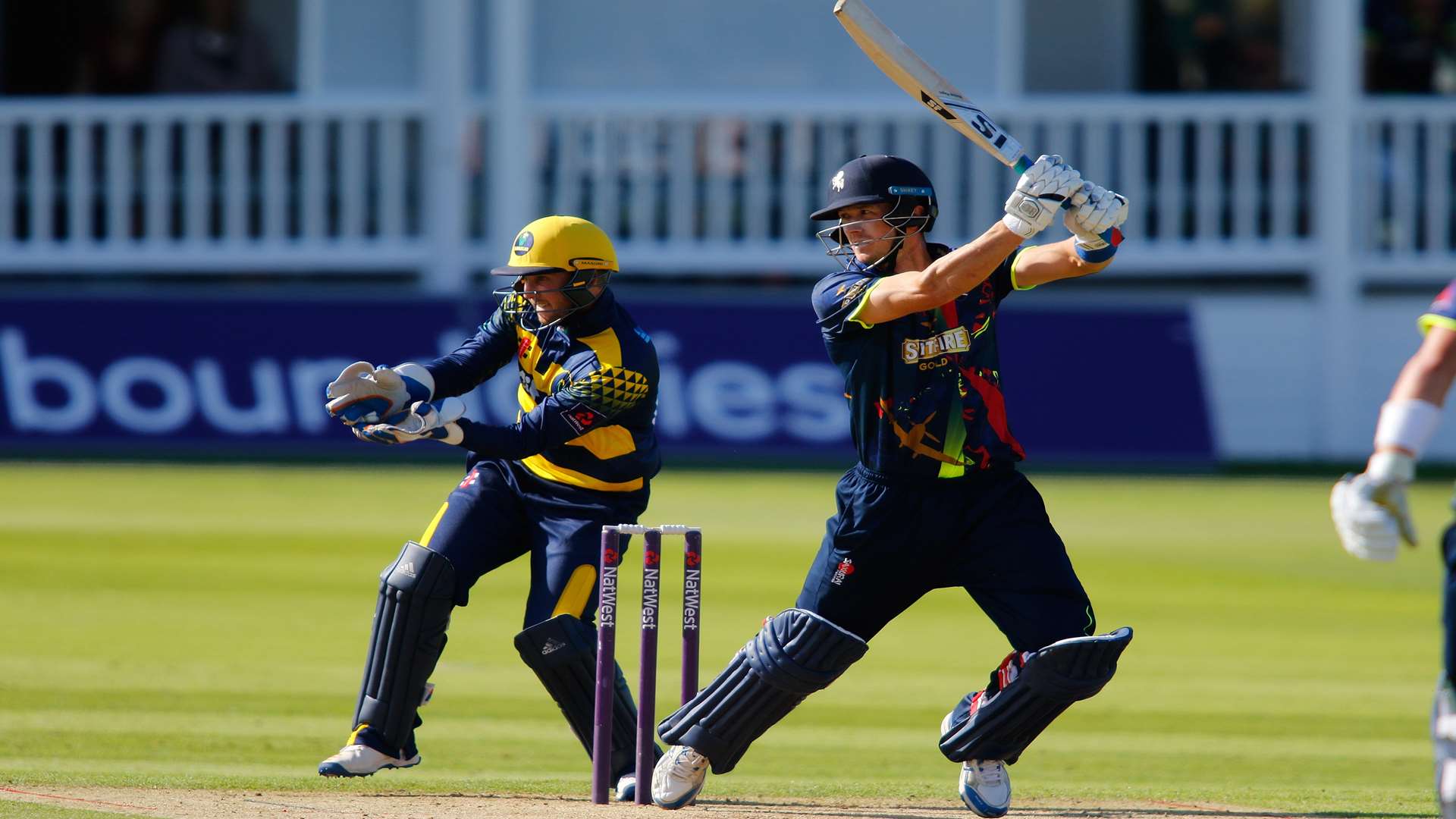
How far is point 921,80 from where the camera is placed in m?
5.79

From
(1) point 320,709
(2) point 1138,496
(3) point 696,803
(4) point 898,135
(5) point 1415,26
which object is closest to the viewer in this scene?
(3) point 696,803

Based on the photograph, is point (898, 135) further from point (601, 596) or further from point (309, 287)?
point (601, 596)

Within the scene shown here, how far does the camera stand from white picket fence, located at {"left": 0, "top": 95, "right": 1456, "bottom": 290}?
629 inches

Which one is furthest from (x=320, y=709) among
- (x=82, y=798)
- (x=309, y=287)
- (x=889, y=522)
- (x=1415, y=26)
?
(x=1415, y=26)

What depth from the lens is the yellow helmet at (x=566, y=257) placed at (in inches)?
232

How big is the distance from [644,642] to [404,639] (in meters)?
0.87

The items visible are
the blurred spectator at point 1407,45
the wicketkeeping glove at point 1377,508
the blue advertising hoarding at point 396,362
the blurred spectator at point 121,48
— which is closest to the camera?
the wicketkeeping glove at point 1377,508

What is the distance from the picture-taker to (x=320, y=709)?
24.2ft

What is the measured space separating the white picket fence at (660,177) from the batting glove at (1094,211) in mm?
10552

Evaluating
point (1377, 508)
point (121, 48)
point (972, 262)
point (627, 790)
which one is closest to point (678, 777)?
point (627, 790)

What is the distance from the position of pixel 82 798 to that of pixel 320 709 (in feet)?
6.25

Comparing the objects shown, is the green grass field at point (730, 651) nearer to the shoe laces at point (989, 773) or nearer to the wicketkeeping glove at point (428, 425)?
the shoe laces at point (989, 773)

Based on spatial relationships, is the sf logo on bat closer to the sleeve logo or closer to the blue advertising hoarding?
the sleeve logo

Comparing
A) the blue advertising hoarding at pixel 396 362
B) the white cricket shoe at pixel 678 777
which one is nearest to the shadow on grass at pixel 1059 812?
the white cricket shoe at pixel 678 777
